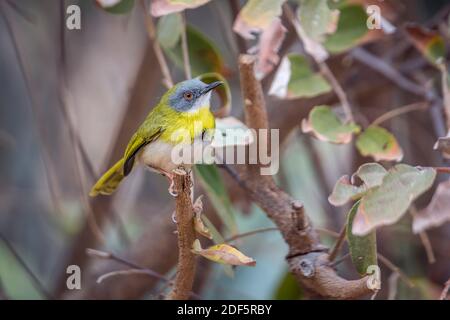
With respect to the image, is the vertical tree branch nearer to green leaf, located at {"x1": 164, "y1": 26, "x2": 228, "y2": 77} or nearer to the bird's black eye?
the bird's black eye

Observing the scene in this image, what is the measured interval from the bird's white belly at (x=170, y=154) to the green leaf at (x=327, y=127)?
24 cm

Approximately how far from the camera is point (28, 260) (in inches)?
112

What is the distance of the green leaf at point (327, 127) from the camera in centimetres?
145

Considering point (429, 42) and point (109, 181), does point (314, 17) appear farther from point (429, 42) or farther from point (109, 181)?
point (109, 181)

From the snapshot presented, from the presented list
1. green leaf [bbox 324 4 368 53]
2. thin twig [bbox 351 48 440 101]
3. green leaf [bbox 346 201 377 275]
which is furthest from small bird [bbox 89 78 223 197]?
thin twig [bbox 351 48 440 101]

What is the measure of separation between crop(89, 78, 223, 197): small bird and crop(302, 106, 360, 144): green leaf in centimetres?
24

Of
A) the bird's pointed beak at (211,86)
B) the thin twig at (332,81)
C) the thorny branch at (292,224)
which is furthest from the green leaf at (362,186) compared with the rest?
the bird's pointed beak at (211,86)

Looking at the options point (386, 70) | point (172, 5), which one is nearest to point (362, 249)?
point (172, 5)

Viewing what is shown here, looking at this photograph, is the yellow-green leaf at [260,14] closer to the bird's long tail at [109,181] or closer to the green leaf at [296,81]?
the green leaf at [296,81]

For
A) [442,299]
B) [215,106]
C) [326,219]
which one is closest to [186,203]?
[442,299]

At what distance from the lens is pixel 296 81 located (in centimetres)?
159

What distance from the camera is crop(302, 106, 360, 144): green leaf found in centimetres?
145

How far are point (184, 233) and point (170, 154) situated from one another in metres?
0.38

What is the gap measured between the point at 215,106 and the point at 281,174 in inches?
13.5
